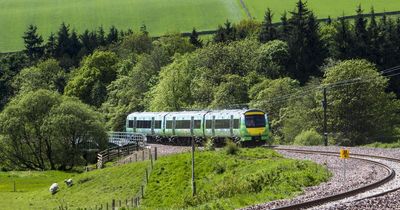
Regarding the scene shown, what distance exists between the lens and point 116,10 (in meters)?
164

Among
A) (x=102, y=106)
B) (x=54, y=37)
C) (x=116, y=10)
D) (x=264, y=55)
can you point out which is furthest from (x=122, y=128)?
(x=116, y=10)

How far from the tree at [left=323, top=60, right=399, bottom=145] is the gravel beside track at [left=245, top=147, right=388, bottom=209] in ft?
118

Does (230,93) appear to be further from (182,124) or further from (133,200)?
(133,200)

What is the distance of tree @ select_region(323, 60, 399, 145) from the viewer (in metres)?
76.2

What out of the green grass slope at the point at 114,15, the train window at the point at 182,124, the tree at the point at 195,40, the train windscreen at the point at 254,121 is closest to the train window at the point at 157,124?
the train window at the point at 182,124

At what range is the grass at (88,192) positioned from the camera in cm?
4581

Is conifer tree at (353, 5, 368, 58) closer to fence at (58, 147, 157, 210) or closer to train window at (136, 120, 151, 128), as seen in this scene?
train window at (136, 120, 151, 128)

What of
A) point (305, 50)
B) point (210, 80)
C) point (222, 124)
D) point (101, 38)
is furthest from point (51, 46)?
point (222, 124)

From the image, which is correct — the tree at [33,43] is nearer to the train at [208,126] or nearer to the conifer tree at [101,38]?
the conifer tree at [101,38]

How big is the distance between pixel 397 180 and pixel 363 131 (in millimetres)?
50378

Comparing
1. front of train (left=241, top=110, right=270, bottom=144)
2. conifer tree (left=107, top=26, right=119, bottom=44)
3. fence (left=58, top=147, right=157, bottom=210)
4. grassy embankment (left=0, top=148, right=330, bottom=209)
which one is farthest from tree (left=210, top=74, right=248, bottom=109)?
conifer tree (left=107, top=26, right=119, bottom=44)

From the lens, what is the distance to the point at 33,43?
491ft

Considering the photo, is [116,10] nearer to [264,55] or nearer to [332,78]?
[264,55]

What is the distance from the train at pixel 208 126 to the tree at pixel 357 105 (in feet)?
65.6
